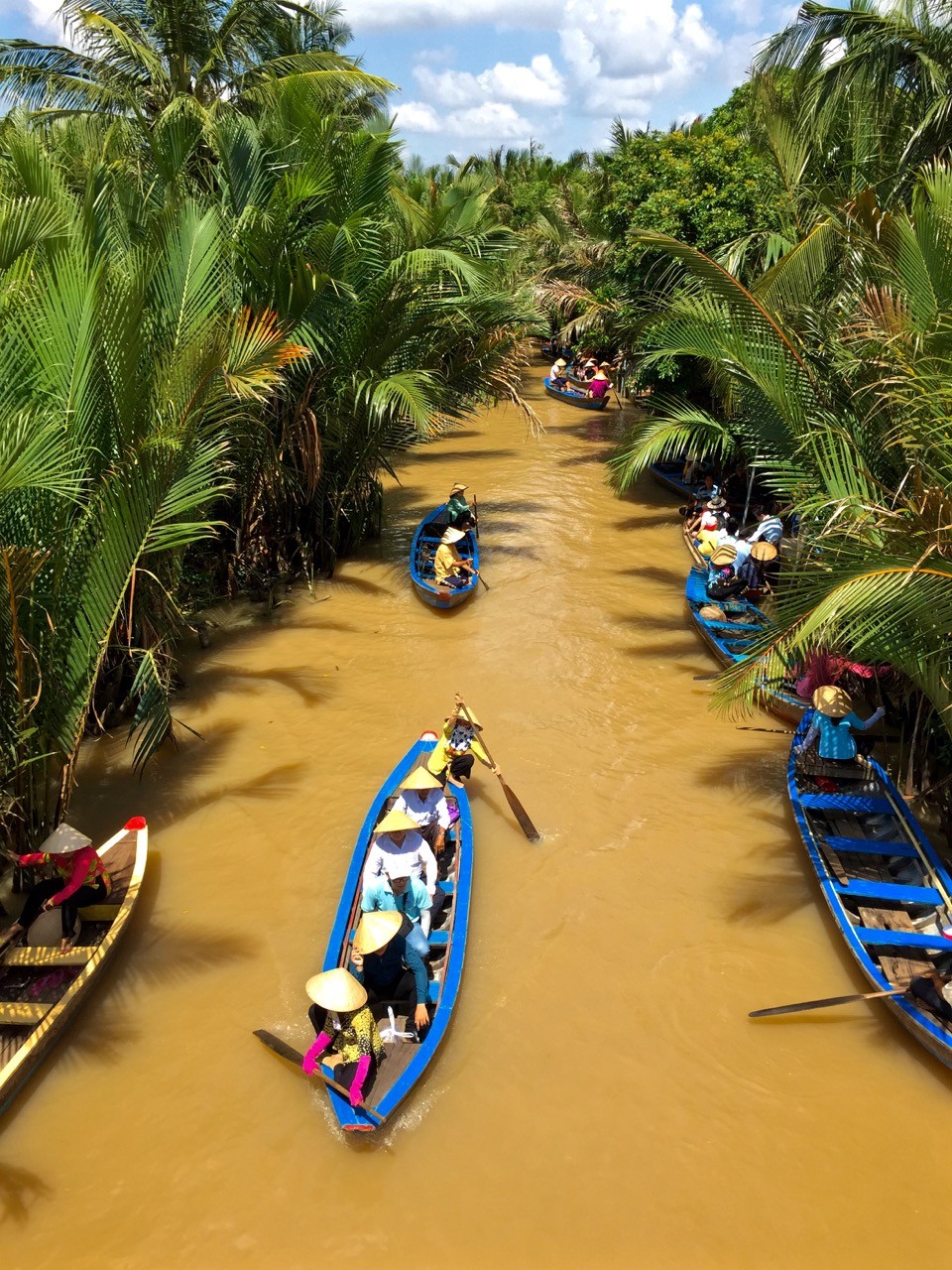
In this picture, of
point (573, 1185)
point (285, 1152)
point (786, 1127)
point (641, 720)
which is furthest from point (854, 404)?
point (285, 1152)

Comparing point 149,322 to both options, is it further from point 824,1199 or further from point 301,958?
point 824,1199

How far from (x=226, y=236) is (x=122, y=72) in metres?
6.98

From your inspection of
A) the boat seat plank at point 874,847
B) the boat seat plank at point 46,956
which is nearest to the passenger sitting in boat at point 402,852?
the boat seat plank at point 46,956

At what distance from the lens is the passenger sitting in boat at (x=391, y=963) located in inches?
191

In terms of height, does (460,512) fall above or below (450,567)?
above

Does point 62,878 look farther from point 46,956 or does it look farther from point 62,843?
point 46,956

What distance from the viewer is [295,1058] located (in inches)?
193

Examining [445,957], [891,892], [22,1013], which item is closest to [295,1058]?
[445,957]

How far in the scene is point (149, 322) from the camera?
6.43 metres

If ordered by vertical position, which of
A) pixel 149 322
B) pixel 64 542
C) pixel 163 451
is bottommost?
pixel 64 542

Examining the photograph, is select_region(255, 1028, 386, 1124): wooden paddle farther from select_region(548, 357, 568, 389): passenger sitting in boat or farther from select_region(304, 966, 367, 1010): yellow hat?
select_region(548, 357, 568, 389): passenger sitting in boat

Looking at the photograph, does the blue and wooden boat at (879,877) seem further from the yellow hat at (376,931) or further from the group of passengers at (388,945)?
the yellow hat at (376,931)

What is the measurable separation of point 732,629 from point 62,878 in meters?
7.05

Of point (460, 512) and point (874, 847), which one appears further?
point (460, 512)
